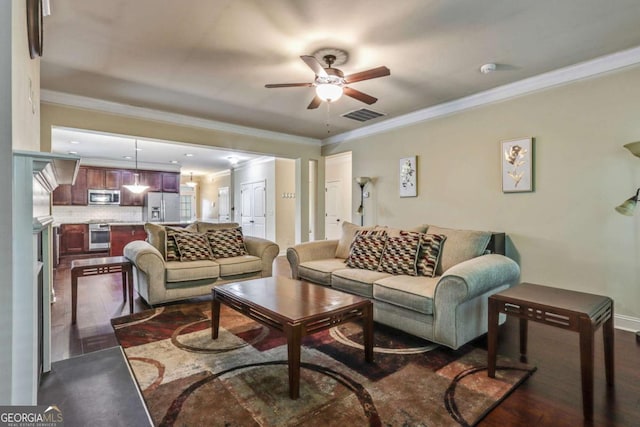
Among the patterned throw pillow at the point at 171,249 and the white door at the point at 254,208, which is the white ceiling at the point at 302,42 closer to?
the patterned throw pillow at the point at 171,249

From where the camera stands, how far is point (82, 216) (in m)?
8.13

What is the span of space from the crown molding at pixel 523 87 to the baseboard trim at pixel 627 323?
2296mm

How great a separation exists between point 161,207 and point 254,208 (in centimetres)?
257

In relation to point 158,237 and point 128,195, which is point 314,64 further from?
point 128,195

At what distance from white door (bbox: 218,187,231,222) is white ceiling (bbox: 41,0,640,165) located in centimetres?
636

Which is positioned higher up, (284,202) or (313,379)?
(284,202)

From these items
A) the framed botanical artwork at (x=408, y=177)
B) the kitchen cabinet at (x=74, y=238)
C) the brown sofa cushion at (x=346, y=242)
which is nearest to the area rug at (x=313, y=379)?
the brown sofa cushion at (x=346, y=242)

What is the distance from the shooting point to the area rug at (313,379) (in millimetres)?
1661

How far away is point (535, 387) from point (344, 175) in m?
5.56

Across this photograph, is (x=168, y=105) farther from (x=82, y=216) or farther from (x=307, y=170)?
(x=82, y=216)

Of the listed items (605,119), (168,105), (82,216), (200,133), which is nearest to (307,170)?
(200,133)

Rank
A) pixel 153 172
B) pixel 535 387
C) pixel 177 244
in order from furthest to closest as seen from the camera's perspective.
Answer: pixel 153 172 → pixel 177 244 → pixel 535 387

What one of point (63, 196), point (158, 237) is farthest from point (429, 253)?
point (63, 196)

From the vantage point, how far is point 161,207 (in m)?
8.65
